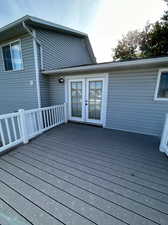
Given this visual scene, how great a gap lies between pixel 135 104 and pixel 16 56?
5.48 metres

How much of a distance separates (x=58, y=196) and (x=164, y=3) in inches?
588

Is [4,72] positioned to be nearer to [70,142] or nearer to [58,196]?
[70,142]

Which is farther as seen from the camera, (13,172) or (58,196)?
(13,172)

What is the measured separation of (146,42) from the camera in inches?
487

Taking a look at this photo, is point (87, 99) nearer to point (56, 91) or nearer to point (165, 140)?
point (56, 91)

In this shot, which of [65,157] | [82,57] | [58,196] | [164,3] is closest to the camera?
[58,196]

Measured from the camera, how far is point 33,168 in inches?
84.4

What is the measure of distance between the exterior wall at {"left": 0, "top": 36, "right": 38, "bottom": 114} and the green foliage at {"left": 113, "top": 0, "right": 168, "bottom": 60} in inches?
478

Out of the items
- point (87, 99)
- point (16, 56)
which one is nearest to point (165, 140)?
point (87, 99)

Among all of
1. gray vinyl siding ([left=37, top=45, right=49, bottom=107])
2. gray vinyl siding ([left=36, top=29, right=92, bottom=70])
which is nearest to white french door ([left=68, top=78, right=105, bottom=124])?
gray vinyl siding ([left=37, top=45, right=49, bottom=107])

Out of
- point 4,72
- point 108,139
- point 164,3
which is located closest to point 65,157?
point 108,139

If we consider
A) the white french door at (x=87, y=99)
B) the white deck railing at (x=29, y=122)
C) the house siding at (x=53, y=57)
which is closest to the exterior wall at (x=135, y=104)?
the white french door at (x=87, y=99)

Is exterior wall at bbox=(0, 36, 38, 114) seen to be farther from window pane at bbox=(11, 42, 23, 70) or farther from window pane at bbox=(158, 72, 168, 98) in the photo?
window pane at bbox=(158, 72, 168, 98)

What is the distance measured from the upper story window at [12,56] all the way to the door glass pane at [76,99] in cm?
258
